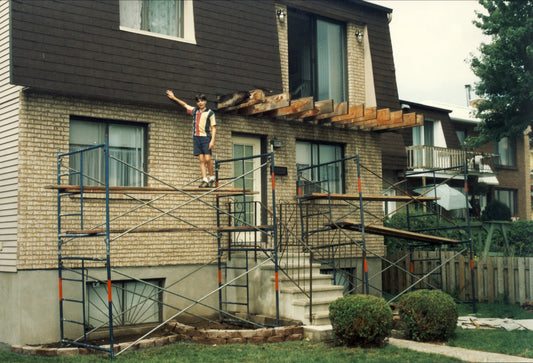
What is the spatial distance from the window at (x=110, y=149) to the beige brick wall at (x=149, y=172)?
0.22m

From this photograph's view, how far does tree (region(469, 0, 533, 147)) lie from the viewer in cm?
2302

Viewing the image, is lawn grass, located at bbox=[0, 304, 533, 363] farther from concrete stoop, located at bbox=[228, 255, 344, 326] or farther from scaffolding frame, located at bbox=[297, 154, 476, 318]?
scaffolding frame, located at bbox=[297, 154, 476, 318]

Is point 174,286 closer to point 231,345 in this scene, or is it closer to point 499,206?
point 231,345

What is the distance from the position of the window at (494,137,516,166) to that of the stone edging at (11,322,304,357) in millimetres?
27553

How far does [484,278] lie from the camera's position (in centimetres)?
1522

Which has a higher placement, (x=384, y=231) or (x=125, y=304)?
(x=384, y=231)

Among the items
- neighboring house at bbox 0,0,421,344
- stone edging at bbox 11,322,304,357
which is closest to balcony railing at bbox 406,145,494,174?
neighboring house at bbox 0,0,421,344

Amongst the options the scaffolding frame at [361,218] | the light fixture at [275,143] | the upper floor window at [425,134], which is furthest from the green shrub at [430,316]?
the upper floor window at [425,134]

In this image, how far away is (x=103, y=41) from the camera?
Answer: 11703 mm

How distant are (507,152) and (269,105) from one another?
2618 cm

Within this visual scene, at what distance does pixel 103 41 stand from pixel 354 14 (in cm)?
703

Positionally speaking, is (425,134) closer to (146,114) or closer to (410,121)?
(410,121)

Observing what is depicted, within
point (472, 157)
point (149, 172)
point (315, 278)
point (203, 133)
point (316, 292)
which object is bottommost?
point (316, 292)

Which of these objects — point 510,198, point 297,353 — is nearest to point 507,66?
point 510,198
